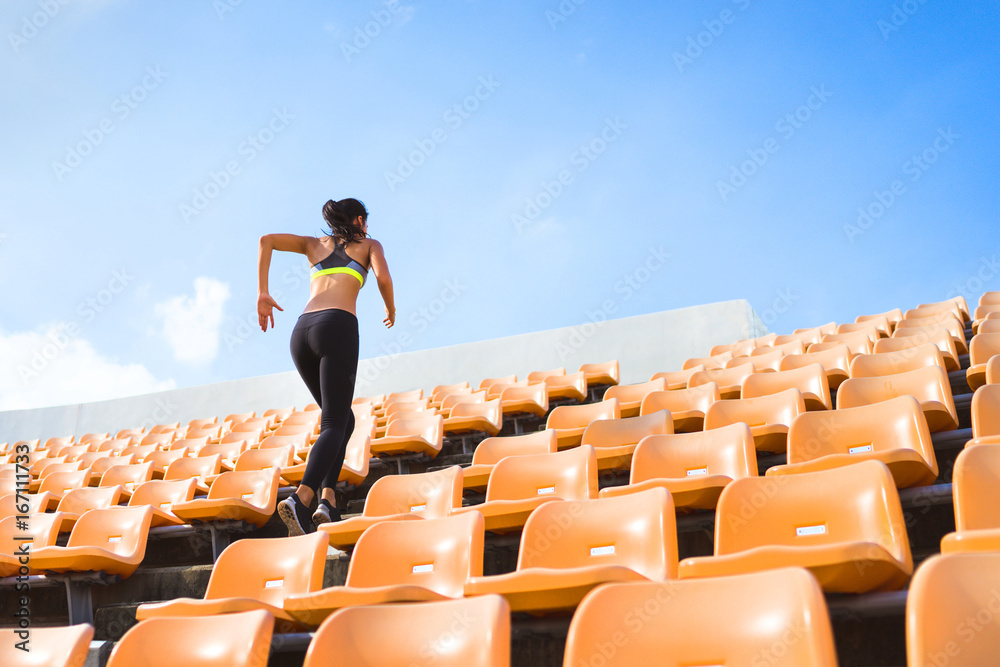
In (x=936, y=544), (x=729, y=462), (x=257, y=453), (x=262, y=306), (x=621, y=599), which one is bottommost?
(x=936, y=544)

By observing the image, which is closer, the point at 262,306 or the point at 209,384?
the point at 262,306

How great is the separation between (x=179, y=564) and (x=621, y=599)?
2.17m

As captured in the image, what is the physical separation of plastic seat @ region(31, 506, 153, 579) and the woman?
511 mm

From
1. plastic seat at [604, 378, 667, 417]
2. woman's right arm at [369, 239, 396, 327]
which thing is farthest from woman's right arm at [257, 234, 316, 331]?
plastic seat at [604, 378, 667, 417]

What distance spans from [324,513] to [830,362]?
2.36 metres

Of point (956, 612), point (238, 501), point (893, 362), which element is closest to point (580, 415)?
point (893, 362)

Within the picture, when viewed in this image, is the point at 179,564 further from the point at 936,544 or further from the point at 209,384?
the point at 209,384

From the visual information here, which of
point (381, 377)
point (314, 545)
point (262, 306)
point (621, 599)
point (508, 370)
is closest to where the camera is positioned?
point (621, 599)

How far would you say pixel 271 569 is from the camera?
198 cm

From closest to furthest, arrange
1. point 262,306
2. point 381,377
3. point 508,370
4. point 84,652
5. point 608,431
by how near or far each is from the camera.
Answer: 1. point 84,652
2. point 262,306
3. point 608,431
4. point 508,370
5. point 381,377

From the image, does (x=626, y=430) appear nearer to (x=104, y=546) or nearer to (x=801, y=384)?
Answer: (x=801, y=384)

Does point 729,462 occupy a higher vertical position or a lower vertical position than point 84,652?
higher

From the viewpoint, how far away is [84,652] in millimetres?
1473

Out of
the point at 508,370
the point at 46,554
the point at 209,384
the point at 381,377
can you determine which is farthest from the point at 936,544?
the point at 209,384
